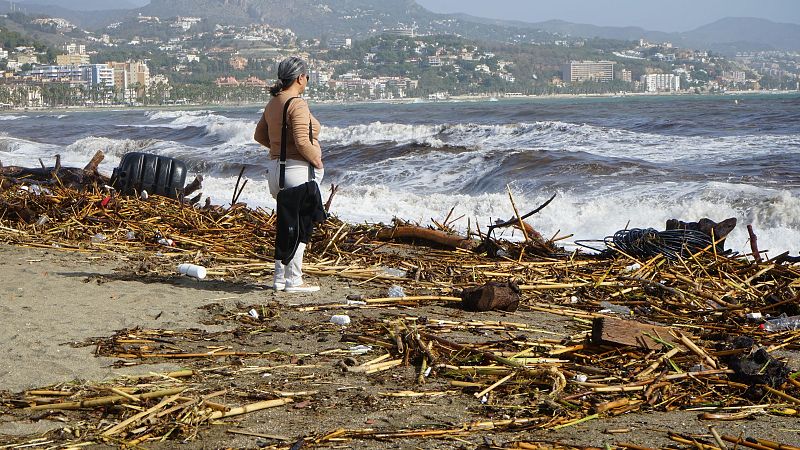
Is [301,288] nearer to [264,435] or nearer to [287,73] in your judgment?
[287,73]

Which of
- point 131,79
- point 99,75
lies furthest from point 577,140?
point 99,75

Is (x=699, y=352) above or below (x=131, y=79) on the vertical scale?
below

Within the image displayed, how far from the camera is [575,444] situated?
362 centimetres

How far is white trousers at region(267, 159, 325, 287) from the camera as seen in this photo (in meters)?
6.61

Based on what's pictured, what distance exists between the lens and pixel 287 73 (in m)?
6.60

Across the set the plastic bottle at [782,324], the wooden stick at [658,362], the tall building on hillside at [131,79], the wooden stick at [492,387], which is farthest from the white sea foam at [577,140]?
the tall building on hillside at [131,79]

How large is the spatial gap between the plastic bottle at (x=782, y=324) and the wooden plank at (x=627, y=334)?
116 centimetres

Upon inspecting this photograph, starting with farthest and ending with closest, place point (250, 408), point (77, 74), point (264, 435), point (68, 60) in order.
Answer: point (68, 60), point (77, 74), point (250, 408), point (264, 435)

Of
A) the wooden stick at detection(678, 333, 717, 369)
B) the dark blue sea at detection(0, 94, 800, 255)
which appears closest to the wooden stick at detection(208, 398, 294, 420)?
the wooden stick at detection(678, 333, 717, 369)

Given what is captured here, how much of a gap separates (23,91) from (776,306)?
123 metres

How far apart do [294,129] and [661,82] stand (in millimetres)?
151364

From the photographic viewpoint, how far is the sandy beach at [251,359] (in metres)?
3.79

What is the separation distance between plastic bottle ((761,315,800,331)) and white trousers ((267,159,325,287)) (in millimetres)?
3139

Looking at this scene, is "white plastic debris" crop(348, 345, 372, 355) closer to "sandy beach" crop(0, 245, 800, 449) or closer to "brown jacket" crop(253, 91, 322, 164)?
"sandy beach" crop(0, 245, 800, 449)
